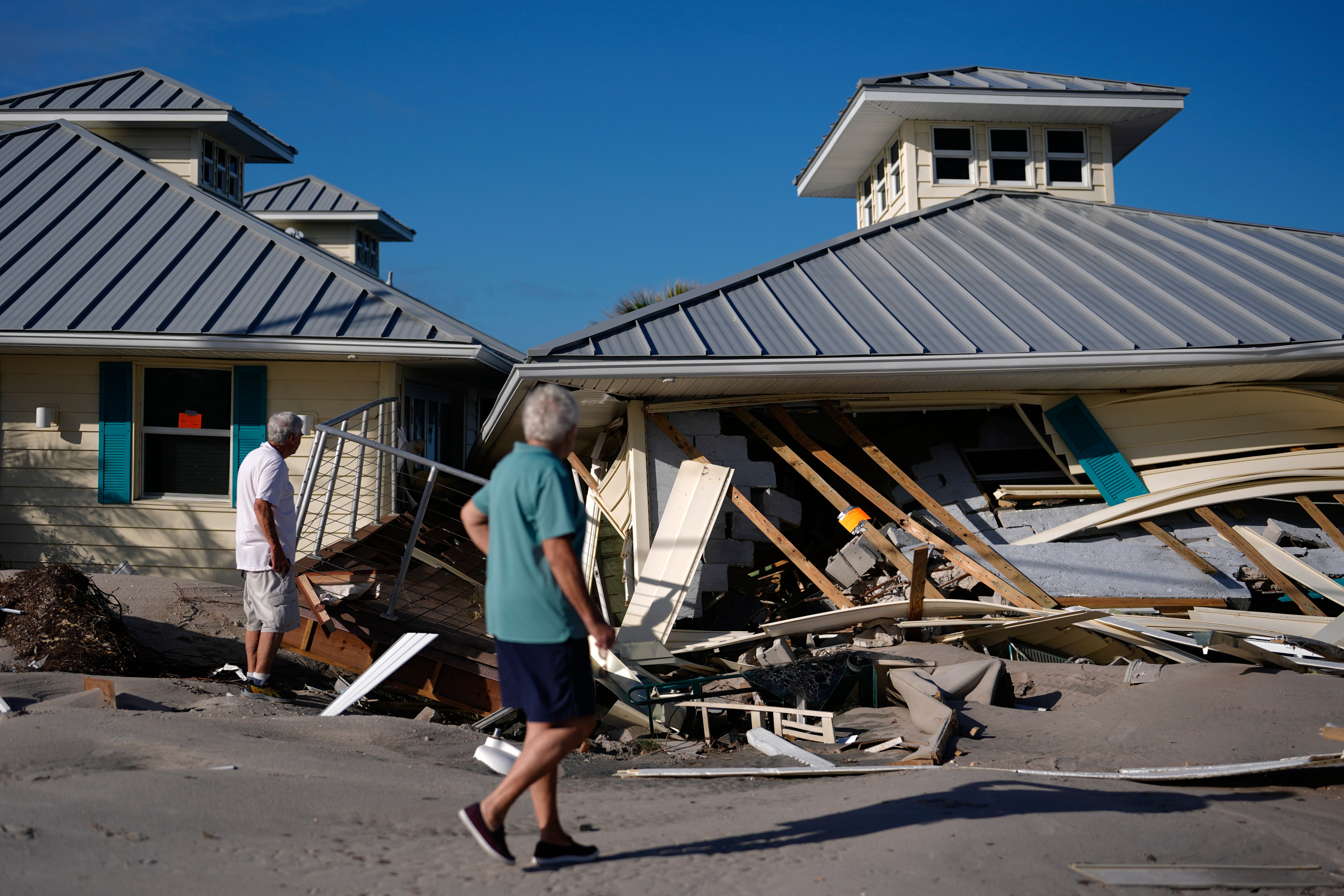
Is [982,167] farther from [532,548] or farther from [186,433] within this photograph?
[532,548]

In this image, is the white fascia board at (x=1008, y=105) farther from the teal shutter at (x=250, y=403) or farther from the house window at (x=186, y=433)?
the house window at (x=186, y=433)

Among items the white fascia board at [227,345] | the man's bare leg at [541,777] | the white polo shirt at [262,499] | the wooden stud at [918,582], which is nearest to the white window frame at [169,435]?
the white fascia board at [227,345]

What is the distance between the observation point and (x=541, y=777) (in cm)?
306

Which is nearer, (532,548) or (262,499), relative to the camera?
(532,548)

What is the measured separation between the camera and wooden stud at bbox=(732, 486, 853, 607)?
27.1ft

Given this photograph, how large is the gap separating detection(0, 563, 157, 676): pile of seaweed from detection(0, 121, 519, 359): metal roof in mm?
3187

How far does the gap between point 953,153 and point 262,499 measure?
35.4 ft

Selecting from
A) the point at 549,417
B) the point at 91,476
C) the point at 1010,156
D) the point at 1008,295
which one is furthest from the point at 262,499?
the point at 1010,156

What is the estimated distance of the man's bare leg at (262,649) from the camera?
19.6 feet

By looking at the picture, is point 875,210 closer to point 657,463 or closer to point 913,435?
point 913,435

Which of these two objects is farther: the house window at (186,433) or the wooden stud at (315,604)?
the house window at (186,433)

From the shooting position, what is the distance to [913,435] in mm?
10062

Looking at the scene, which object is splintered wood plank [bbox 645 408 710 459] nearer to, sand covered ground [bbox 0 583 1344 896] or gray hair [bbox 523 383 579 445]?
sand covered ground [bbox 0 583 1344 896]

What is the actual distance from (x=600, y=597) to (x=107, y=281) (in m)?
6.33
